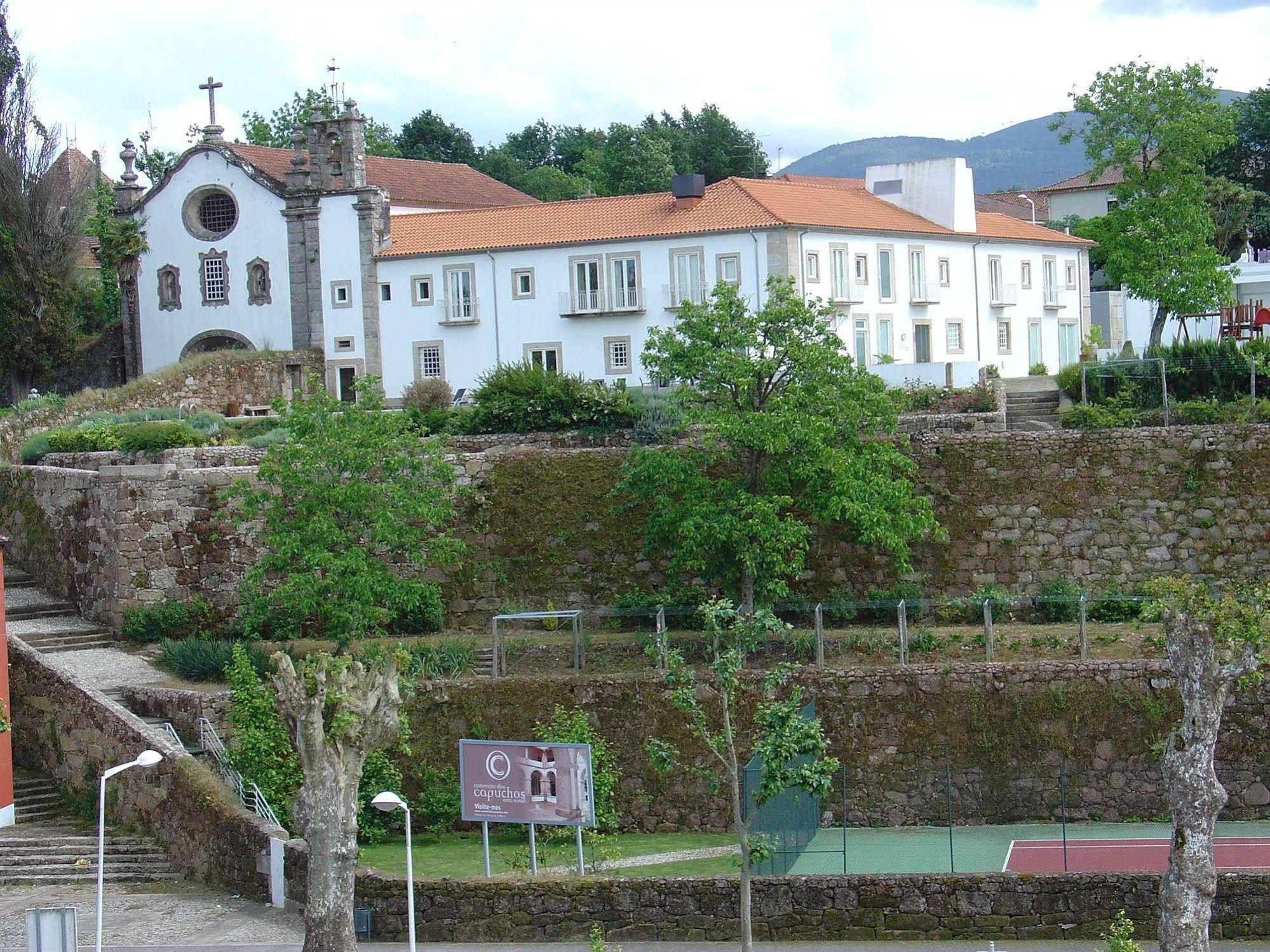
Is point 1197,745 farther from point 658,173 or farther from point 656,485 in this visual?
point 658,173

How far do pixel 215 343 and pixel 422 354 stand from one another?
7.29 meters

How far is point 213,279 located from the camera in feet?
160

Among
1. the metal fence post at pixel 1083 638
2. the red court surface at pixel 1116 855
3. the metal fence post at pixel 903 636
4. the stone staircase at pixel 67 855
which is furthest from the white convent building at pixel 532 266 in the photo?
the stone staircase at pixel 67 855

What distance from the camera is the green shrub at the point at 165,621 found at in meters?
30.7

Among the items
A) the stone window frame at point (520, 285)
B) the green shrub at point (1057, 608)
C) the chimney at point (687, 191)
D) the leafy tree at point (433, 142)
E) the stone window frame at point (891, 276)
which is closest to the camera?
the green shrub at point (1057, 608)

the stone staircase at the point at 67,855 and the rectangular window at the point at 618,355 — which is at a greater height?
the rectangular window at the point at 618,355

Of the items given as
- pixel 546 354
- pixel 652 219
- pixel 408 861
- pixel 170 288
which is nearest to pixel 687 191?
pixel 652 219

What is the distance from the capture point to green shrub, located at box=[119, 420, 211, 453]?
34438mm

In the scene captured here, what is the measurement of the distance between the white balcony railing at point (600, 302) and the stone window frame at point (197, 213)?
10.9m

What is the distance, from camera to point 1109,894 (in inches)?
757

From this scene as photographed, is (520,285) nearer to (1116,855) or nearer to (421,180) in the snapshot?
(421,180)

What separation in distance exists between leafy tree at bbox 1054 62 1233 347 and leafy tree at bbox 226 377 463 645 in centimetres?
1946

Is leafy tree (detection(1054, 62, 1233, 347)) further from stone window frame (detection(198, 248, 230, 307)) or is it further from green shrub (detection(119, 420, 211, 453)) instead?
stone window frame (detection(198, 248, 230, 307))

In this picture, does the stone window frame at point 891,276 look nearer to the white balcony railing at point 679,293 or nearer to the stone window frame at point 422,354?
the white balcony railing at point 679,293
